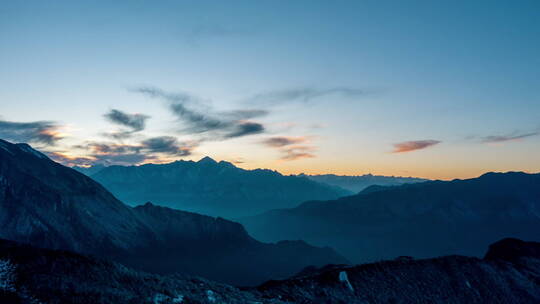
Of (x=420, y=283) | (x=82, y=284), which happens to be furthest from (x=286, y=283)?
(x=420, y=283)

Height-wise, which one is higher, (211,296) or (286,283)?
(211,296)

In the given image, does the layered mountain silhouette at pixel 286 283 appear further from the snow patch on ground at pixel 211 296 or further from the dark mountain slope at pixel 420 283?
the snow patch on ground at pixel 211 296

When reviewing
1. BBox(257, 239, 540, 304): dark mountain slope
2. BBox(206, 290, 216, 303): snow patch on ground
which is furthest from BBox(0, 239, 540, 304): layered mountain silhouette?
BBox(206, 290, 216, 303): snow patch on ground

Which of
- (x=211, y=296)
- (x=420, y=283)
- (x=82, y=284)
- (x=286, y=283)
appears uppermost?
(x=82, y=284)

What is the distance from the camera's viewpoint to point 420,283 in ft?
207

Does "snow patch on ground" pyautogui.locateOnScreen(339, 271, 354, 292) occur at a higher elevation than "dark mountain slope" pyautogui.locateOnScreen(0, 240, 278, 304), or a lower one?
lower

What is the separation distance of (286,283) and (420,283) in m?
33.2

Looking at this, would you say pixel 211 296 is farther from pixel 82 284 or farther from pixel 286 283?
pixel 286 283

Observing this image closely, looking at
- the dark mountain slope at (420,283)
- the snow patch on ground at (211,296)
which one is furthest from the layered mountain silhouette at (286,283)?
the snow patch on ground at (211,296)

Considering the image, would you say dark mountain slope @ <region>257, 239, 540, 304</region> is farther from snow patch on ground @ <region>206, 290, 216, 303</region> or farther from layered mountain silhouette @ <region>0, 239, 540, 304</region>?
snow patch on ground @ <region>206, 290, 216, 303</region>

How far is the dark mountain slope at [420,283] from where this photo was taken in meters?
48.3

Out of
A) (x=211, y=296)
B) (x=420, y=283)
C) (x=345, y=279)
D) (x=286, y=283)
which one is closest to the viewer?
(x=211, y=296)

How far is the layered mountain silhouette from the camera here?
91.9 ft

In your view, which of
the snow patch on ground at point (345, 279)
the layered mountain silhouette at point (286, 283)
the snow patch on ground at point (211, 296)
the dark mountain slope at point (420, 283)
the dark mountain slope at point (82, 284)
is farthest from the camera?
the snow patch on ground at point (345, 279)
